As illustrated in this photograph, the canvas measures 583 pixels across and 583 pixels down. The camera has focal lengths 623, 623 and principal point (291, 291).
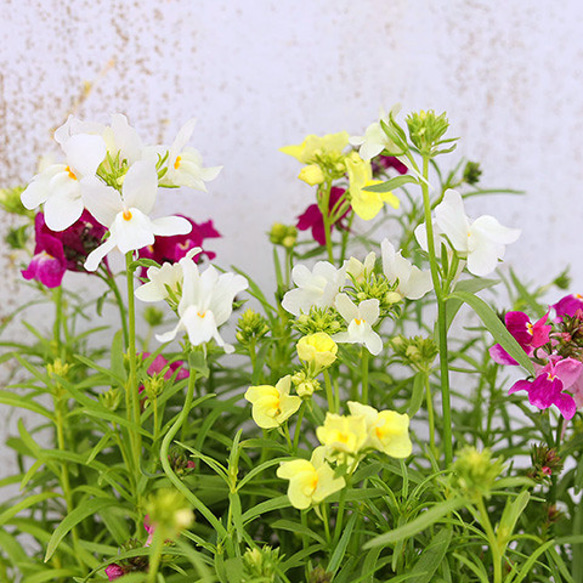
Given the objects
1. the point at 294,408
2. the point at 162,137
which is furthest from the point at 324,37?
the point at 294,408

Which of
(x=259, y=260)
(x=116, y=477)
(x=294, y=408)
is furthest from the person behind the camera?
(x=259, y=260)

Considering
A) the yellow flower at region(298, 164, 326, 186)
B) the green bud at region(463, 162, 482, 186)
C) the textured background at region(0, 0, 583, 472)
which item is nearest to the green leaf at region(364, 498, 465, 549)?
the yellow flower at region(298, 164, 326, 186)

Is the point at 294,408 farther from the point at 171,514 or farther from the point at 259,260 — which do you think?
the point at 259,260

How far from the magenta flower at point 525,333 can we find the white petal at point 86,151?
1.49ft

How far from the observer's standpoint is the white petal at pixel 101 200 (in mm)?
542

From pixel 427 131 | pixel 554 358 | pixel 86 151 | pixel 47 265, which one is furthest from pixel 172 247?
pixel 554 358

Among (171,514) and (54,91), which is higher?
(54,91)

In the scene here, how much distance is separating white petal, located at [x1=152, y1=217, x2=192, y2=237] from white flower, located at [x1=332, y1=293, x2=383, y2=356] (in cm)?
15

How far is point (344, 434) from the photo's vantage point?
477 mm

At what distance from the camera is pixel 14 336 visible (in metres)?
1.09

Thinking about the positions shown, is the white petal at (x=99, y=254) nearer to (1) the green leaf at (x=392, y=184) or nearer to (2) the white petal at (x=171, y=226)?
(2) the white petal at (x=171, y=226)

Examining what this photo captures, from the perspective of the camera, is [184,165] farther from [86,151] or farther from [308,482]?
[308,482]

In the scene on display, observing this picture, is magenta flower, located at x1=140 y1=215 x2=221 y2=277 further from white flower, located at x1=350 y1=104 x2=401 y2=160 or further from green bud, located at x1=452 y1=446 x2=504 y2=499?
green bud, located at x1=452 y1=446 x2=504 y2=499

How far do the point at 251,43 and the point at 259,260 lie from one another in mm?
363
